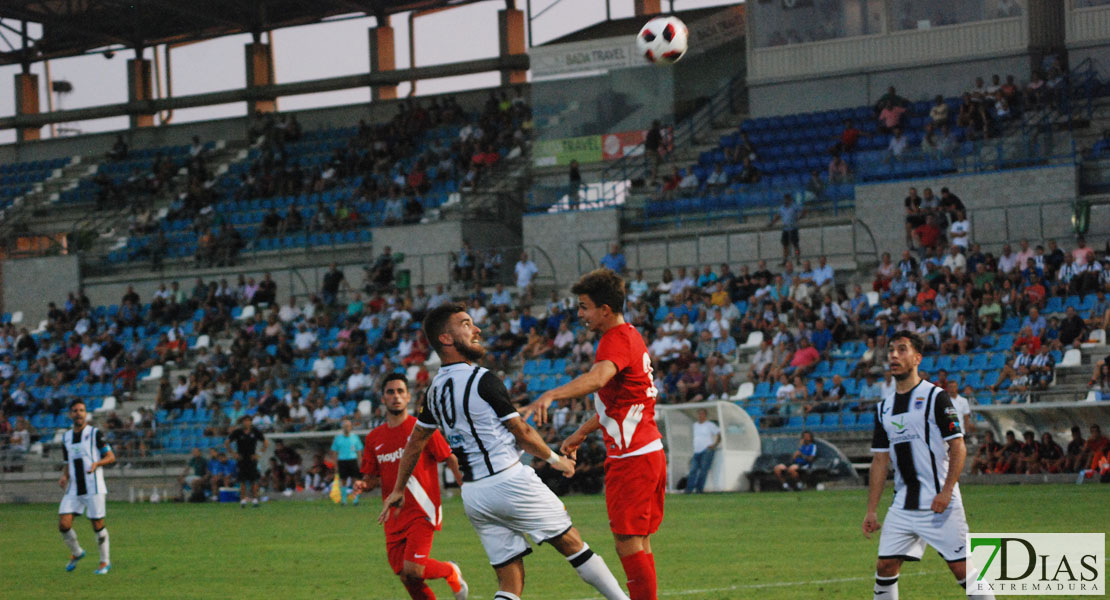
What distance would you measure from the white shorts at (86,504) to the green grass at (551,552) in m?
0.64

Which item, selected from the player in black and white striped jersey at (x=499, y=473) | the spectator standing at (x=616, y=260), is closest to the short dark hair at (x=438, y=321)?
the player in black and white striped jersey at (x=499, y=473)

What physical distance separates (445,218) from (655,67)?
687 cm

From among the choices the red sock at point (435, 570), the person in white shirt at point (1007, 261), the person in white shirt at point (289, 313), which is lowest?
the red sock at point (435, 570)

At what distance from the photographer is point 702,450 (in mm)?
24969

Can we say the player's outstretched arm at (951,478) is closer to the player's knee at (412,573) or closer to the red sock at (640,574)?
the red sock at (640,574)

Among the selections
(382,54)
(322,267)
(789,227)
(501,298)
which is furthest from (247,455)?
(382,54)

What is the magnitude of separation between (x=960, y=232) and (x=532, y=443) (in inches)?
869

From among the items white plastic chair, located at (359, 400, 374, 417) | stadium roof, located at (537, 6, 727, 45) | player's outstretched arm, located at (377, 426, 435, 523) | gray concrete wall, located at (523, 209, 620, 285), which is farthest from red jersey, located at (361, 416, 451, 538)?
stadium roof, located at (537, 6, 727, 45)

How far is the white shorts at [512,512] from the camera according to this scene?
8.30 metres

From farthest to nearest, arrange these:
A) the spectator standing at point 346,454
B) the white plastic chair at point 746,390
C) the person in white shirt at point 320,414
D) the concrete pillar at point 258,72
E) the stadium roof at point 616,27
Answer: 1. the concrete pillar at point 258,72
2. the stadium roof at point 616,27
3. the person in white shirt at point 320,414
4. the white plastic chair at point 746,390
5. the spectator standing at point 346,454

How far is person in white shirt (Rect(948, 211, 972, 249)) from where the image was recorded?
1117 inches

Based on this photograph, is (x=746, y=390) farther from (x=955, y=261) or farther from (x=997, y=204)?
(x=997, y=204)

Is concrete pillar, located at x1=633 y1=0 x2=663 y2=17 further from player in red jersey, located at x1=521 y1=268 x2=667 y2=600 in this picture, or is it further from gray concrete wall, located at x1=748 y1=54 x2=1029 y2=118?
player in red jersey, located at x1=521 y1=268 x2=667 y2=600

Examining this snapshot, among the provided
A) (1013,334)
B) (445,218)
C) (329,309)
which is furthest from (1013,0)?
(329,309)
